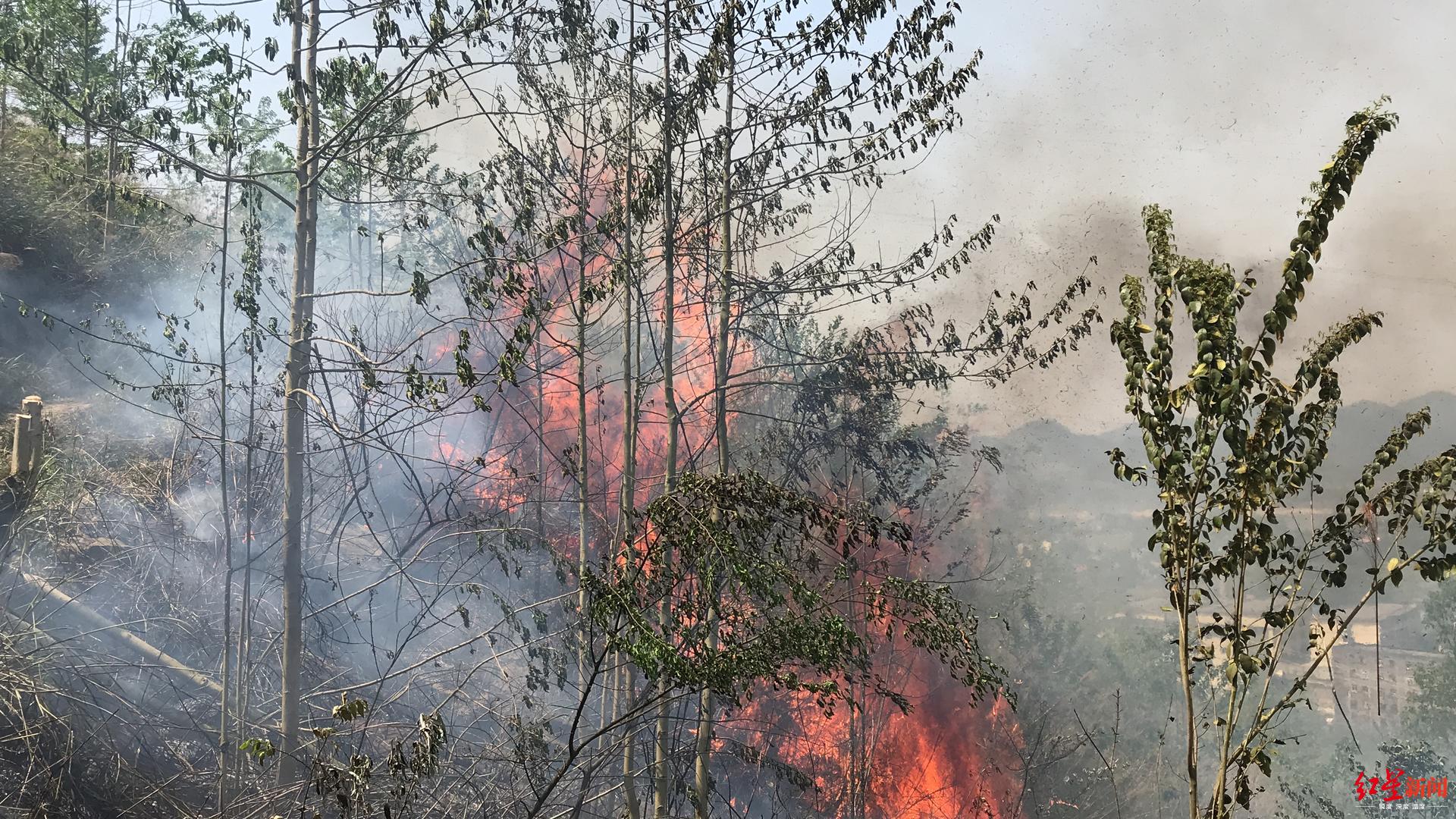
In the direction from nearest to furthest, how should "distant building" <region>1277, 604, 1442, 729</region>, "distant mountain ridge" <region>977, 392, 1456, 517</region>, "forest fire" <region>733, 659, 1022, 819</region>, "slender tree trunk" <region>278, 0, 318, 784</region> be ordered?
"slender tree trunk" <region>278, 0, 318, 784</region> → "forest fire" <region>733, 659, 1022, 819</region> → "distant building" <region>1277, 604, 1442, 729</region> → "distant mountain ridge" <region>977, 392, 1456, 517</region>

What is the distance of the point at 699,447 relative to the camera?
50.6ft

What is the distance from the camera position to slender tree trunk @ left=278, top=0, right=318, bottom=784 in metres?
8.41

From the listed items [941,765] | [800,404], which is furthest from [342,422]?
[941,765]

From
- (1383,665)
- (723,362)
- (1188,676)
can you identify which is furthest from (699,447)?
(1383,665)

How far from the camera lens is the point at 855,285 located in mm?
9336

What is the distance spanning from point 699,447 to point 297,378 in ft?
25.0

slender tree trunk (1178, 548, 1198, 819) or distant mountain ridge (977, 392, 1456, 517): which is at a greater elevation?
distant mountain ridge (977, 392, 1456, 517)

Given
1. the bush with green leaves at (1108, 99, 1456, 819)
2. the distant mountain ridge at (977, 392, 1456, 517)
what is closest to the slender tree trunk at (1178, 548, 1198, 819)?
the bush with green leaves at (1108, 99, 1456, 819)

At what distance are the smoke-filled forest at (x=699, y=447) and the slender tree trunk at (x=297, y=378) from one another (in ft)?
0.14

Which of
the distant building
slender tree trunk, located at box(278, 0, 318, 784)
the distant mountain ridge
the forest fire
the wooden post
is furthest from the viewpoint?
the distant mountain ridge

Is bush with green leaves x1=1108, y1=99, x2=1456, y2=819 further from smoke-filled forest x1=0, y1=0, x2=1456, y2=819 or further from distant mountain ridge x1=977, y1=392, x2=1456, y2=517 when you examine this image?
distant mountain ridge x1=977, y1=392, x2=1456, y2=517

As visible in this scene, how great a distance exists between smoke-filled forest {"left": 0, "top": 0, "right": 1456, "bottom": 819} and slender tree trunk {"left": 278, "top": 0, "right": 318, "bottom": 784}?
4 cm

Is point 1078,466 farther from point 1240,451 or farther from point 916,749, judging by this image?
point 1240,451

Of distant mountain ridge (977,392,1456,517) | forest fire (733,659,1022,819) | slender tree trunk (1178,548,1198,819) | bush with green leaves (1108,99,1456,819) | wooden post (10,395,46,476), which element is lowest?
forest fire (733,659,1022,819)
